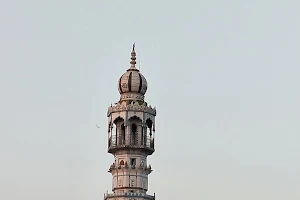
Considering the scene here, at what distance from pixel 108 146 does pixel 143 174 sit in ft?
14.8

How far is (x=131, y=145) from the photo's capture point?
115125 millimetres

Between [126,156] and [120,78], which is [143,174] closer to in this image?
[126,156]

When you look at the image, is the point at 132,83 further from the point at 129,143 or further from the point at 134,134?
the point at 129,143

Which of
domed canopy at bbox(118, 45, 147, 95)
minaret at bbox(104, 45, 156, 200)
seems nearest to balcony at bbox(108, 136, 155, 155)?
minaret at bbox(104, 45, 156, 200)

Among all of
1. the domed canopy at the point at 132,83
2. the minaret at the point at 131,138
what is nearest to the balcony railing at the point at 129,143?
the minaret at the point at 131,138

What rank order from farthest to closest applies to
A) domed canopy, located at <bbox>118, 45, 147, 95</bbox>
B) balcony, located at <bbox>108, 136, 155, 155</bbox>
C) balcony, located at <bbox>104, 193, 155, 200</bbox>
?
domed canopy, located at <bbox>118, 45, 147, 95</bbox> → balcony, located at <bbox>108, 136, 155, 155</bbox> → balcony, located at <bbox>104, 193, 155, 200</bbox>

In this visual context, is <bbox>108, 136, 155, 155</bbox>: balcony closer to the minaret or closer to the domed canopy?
the minaret

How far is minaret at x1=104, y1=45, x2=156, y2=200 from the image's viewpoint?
114688 millimetres

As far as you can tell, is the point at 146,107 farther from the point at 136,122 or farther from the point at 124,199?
the point at 124,199

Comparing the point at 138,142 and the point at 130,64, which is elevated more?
the point at 130,64

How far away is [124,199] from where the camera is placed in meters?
114

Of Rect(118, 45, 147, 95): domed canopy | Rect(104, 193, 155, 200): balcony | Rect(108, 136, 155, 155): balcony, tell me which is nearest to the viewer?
Rect(104, 193, 155, 200): balcony

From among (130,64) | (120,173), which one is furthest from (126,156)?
(130,64)

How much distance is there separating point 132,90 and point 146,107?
239 centimetres
